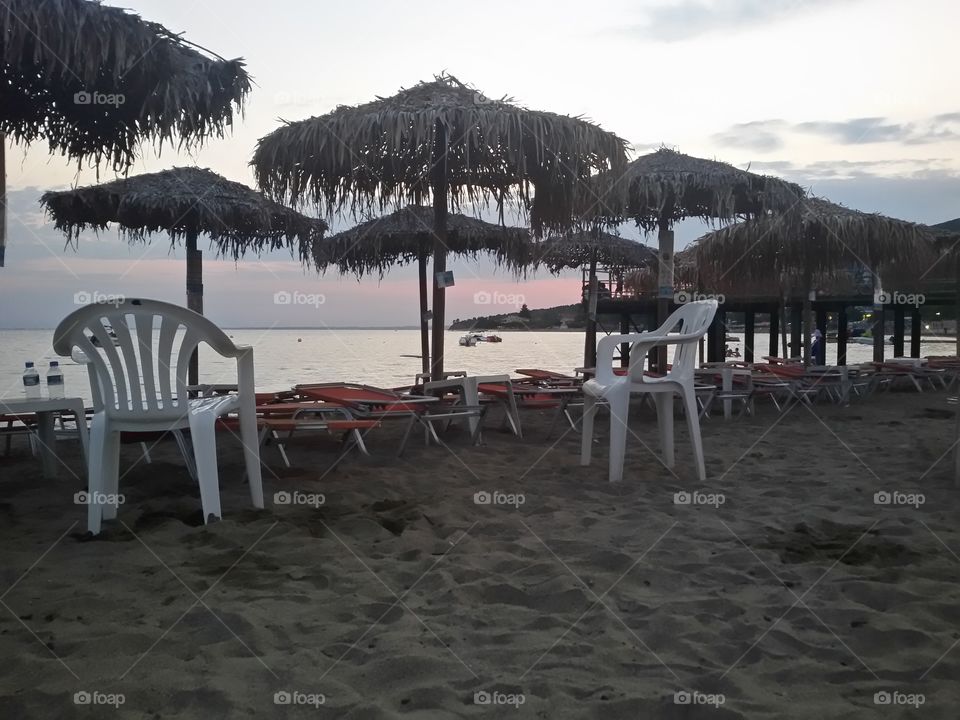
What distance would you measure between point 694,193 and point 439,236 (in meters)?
3.52

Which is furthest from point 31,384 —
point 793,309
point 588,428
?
point 793,309

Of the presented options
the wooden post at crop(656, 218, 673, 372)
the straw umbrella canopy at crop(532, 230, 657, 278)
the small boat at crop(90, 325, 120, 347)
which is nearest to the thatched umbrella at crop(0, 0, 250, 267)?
the small boat at crop(90, 325, 120, 347)

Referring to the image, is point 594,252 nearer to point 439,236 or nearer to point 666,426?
point 439,236

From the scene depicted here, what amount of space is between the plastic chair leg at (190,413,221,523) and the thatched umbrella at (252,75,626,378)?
3.06 m

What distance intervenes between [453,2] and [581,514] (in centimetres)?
618

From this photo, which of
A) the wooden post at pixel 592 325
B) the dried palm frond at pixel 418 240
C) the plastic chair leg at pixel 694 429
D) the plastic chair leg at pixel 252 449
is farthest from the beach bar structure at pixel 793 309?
Answer: the plastic chair leg at pixel 252 449

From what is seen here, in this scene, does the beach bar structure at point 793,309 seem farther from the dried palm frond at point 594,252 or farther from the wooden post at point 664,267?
the wooden post at point 664,267

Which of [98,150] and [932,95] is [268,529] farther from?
[932,95]

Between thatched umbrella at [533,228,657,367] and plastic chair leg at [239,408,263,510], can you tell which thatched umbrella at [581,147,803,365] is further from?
plastic chair leg at [239,408,263,510]

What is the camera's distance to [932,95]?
28.5ft

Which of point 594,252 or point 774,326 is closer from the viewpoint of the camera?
point 594,252

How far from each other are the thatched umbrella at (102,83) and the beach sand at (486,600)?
2.28 m

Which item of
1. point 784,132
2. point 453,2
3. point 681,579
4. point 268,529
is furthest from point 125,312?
point 784,132

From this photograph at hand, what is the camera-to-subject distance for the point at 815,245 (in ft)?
36.3
